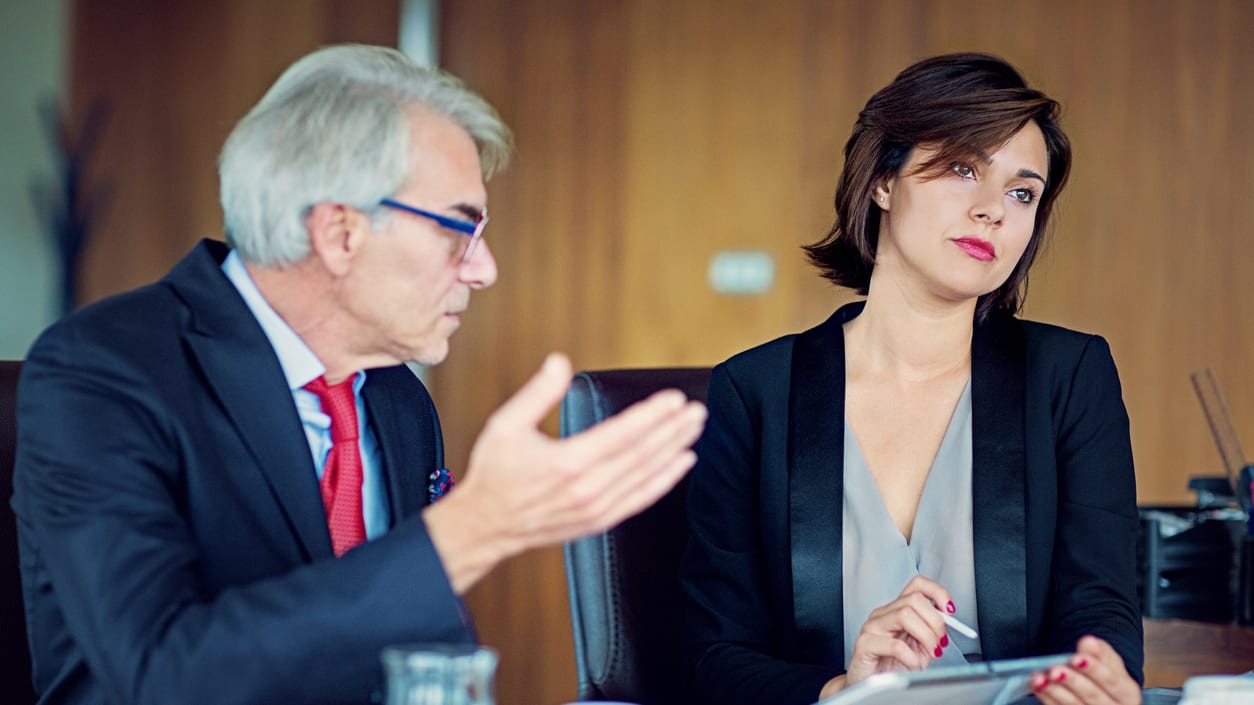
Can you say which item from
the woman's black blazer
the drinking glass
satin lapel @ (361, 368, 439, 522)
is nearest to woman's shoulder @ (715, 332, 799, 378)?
the woman's black blazer

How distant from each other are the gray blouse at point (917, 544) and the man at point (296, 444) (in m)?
0.64

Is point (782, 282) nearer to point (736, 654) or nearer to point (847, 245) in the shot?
point (847, 245)

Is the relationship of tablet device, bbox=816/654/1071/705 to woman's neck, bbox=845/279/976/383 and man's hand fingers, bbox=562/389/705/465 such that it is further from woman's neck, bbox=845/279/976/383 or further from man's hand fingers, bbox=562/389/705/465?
woman's neck, bbox=845/279/976/383

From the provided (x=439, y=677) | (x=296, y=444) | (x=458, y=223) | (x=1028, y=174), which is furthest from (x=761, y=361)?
(x=439, y=677)

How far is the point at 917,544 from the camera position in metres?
1.94

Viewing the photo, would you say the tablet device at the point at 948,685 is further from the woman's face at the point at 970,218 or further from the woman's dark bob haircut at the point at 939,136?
the woman's dark bob haircut at the point at 939,136

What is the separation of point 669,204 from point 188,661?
12.9 feet

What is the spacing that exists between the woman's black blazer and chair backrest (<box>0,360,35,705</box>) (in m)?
0.84

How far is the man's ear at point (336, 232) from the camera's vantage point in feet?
4.66

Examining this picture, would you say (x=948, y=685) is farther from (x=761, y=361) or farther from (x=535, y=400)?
(x=761, y=361)

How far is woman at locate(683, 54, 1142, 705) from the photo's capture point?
1886 millimetres

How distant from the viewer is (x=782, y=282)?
16.3 ft

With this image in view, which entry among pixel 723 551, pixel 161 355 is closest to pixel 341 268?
pixel 161 355

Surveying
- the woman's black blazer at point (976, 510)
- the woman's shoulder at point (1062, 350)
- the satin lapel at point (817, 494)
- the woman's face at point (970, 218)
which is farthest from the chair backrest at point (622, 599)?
the woman's shoulder at point (1062, 350)
